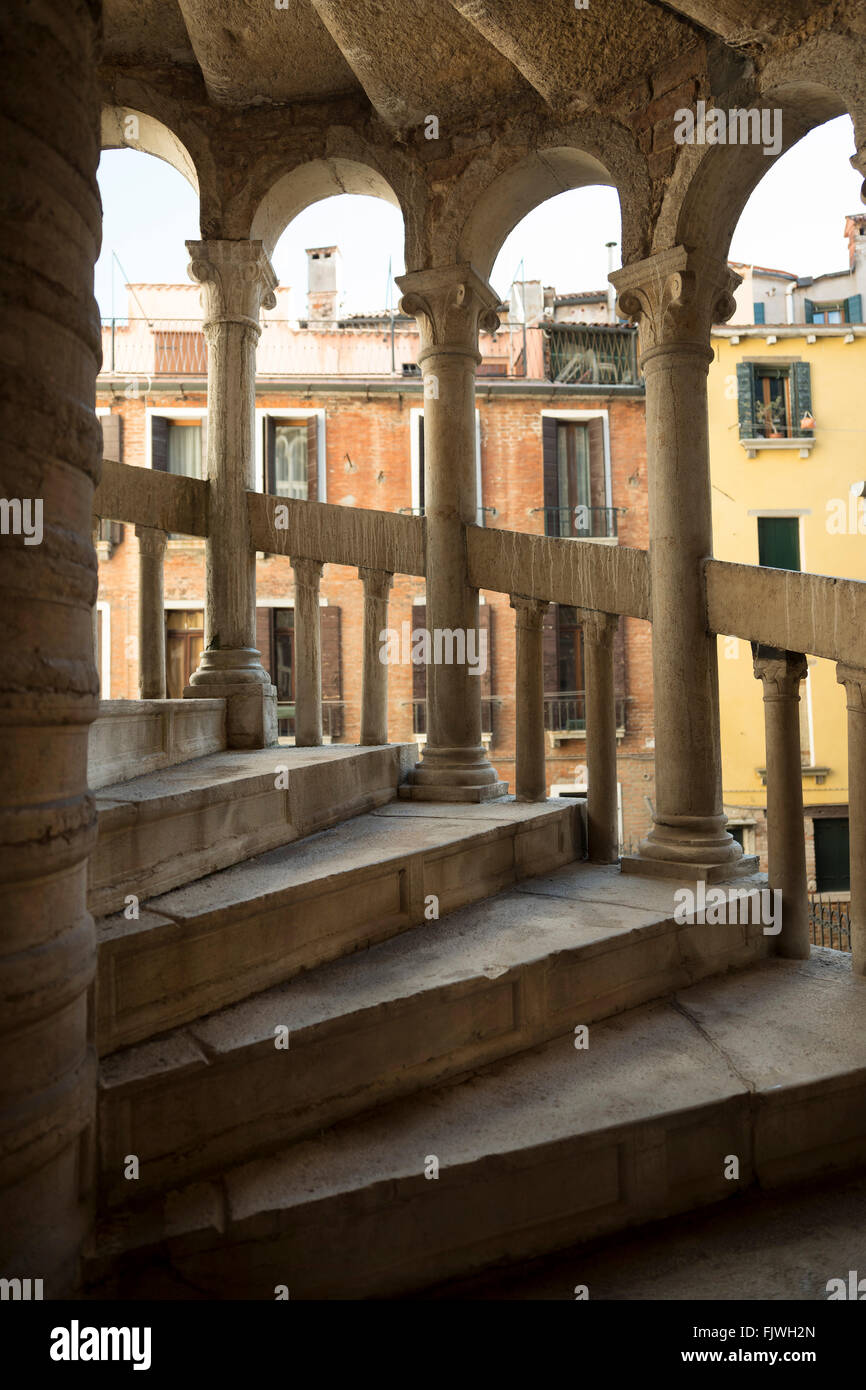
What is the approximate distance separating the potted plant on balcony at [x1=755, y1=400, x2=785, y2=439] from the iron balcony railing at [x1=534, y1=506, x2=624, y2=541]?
9.28 feet

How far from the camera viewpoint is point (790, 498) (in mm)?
15477

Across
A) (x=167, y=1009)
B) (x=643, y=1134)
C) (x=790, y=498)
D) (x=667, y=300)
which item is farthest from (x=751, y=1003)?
(x=790, y=498)

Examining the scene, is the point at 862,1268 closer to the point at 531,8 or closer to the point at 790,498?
the point at 531,8

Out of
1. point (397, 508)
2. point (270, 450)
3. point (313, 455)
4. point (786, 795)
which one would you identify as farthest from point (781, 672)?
point (270, 450)

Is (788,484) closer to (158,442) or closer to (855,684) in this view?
(158,442)

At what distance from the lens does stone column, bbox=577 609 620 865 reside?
4461 mm

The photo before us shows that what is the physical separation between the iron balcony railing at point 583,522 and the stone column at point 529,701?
35.5ft

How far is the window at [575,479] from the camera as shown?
15312 mm

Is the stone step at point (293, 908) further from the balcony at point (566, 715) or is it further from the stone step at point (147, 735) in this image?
the balcony at point (566, 715)

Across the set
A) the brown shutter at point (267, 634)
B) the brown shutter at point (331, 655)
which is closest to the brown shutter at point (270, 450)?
the brown shutter at point (267, 634)

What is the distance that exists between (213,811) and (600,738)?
2131 millimetres

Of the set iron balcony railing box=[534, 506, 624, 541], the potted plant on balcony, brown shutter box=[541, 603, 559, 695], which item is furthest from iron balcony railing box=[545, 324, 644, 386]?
brown shutter box=[541, 603, 559, 695]

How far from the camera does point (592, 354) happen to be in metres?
15.9

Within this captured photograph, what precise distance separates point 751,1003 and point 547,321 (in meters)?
14.9
